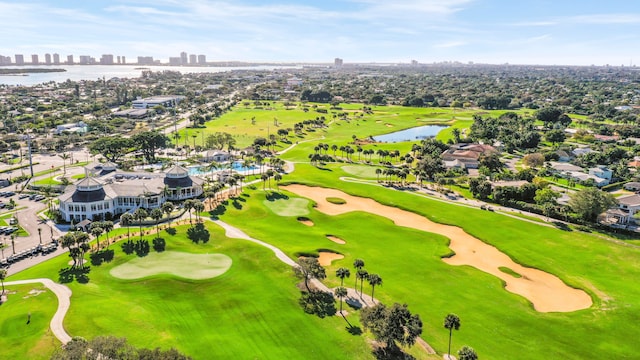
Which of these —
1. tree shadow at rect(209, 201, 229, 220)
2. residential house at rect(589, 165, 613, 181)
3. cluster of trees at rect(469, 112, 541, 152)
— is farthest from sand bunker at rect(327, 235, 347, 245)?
cluster of trees at rect(469, 112, 541, 152)

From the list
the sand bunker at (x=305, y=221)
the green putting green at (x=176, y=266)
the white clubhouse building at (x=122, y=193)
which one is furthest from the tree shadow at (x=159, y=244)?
the sand bunker at (x=305, y=221)

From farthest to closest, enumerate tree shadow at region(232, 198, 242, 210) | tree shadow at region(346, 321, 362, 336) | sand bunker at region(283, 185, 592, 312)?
1. tree shadow at region(232, 198, 242, 210)
2. sand bunker at region(283, 185, 592, 312)
3. tree shadow at region(346, 321, 362, 336)

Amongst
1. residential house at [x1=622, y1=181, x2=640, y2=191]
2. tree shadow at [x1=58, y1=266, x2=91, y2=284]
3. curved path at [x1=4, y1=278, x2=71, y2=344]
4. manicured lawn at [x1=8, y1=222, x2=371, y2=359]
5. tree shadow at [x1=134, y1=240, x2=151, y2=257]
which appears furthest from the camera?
residential house at [x1=622, y1=181, x2=640, y2=191]

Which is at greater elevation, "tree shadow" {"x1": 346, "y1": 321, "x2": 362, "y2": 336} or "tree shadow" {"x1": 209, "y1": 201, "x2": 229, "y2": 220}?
"tree shadow" {"x1": 209, "y1": 201, "x2": 229, "y2": 220}

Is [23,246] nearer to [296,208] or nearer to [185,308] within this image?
[185,308]

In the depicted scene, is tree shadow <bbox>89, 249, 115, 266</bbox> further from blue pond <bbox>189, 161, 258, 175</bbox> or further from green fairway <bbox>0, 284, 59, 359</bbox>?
blue pond <bbox>189, 161, 258, 175</bbox>

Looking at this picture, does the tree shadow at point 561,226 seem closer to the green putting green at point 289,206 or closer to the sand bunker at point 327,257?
the sand bunker at point 327,257

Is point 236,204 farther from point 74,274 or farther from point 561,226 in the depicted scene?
point 561,226
